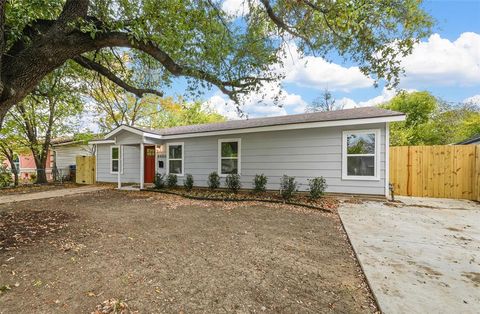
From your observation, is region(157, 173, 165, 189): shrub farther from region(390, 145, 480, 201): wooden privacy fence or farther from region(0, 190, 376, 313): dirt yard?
region(390, 145, 480, 201): wooden privacy fence

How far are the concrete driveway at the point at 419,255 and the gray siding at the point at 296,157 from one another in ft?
5.71

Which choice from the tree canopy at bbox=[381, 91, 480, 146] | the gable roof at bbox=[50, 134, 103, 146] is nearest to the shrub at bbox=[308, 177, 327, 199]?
the tree canopy at bbox=[381, 91, 480, 146]

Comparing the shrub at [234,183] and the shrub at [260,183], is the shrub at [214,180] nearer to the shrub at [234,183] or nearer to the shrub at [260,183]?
the shrub at [234,183]

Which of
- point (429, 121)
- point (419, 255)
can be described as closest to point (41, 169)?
point (419, 255)

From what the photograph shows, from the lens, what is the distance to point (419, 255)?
3482 mm

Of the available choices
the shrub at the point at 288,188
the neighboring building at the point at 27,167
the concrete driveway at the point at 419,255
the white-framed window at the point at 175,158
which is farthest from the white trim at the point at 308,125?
the neighboring building at the point at 27,167

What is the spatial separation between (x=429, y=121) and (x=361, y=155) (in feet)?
54.4

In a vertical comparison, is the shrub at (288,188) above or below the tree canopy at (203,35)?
below

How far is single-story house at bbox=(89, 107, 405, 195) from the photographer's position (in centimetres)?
770

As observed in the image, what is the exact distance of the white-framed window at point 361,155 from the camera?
7.64m

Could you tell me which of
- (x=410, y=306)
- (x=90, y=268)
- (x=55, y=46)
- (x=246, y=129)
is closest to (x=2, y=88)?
(x=55, y=46)

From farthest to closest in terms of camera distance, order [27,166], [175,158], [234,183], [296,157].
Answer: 1. [27,166]
2. [175,158]
3. [234,183]
4. [296,157]

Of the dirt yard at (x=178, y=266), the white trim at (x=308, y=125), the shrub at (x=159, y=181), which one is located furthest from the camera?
the shrub at (x=159, y=181)

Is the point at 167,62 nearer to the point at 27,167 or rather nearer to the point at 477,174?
the point at 477,174
